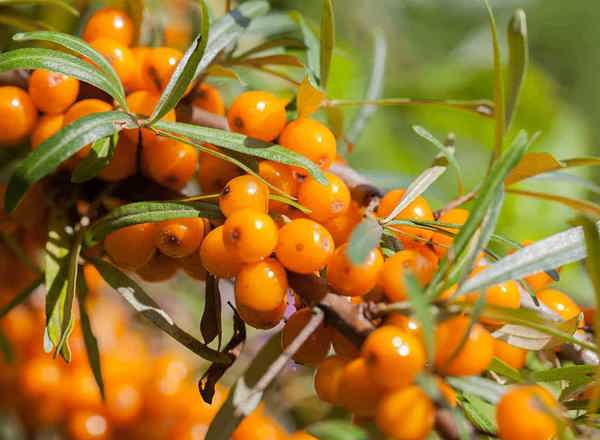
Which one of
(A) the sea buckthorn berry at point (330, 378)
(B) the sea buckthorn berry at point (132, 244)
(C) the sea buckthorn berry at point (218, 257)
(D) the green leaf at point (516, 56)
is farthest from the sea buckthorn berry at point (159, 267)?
(D) the green leaf at point (516, 56)

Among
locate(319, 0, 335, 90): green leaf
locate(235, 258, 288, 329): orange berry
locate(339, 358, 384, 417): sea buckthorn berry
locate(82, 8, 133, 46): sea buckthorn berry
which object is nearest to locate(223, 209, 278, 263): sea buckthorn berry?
locate(235, 258, 288, 329): orange berry

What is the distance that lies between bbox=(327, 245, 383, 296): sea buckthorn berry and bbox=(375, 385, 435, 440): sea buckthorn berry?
113 mm

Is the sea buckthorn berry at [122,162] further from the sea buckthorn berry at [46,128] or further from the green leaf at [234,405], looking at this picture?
the green leaf at [234,405]

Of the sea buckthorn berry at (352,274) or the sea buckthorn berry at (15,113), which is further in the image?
the sea buckthorn berry at (15,113)

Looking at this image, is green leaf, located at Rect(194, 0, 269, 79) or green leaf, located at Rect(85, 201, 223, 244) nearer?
green leaf, located at Rect(85, 201, 223, 244)

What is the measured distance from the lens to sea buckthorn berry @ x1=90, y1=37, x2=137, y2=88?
75cm

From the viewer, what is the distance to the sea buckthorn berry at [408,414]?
459mm

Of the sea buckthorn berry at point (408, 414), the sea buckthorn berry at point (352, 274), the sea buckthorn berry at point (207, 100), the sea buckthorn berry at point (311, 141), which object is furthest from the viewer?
the sea buckthorn berry at point (207, 100)

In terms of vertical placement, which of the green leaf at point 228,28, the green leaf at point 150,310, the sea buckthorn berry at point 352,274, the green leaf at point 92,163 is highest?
the green leaf at point 228,28

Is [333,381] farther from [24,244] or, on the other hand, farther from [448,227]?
[24,244]

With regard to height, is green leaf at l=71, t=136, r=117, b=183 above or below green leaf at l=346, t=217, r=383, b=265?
below

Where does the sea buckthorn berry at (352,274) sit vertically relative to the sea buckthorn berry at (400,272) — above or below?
below

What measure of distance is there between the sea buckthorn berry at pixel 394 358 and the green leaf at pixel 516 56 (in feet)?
1.06

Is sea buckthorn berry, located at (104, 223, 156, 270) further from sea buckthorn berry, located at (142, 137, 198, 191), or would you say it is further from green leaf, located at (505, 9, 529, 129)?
green leaf, located at (505, 9, 529, 129)
